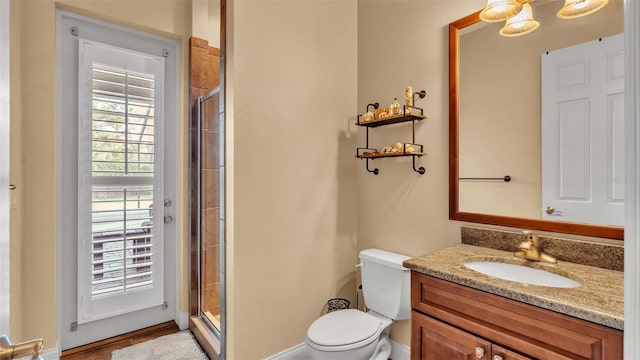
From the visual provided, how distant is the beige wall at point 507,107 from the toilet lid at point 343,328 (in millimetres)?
829

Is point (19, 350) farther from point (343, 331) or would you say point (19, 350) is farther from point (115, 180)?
point (115, 180)

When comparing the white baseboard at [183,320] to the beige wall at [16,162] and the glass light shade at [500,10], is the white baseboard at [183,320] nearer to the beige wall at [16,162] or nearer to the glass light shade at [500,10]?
the beige wall at [16,162]

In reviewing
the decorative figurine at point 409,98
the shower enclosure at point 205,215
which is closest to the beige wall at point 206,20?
the shower enclosure at point 205,215

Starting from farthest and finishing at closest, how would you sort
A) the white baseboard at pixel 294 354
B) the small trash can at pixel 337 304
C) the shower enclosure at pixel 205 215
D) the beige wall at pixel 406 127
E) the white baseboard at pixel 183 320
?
1. the white baseboard at pixel 183 320
2. the shower enclosure at pixel 205 215
3. the small trash can at pixel 337 304
4. the white baseboard at pixel 294 354
5. the beige wall at pixel 406 127

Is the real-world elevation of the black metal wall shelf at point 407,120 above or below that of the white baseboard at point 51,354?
above

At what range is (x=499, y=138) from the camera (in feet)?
5.04

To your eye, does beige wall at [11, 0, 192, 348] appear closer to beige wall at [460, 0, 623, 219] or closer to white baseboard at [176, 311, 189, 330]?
white baseboard at [176, 311, 189, 330]

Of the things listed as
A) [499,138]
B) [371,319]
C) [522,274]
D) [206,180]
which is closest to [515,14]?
[499,138]

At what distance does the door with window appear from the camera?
2125 mm

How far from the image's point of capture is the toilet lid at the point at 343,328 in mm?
1539

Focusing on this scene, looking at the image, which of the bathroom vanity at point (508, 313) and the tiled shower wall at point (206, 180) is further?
the tiled shower wall at point (206, 180)

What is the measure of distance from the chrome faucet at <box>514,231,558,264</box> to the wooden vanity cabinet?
39cm

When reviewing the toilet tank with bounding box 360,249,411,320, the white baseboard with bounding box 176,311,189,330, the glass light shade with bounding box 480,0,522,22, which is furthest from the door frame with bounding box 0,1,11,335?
the white baseboard with bounding box 176,311,189,330

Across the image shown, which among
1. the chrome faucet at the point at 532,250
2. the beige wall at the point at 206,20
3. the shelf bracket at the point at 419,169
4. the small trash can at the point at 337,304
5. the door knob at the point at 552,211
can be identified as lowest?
the small trash can at the point at 337,304
